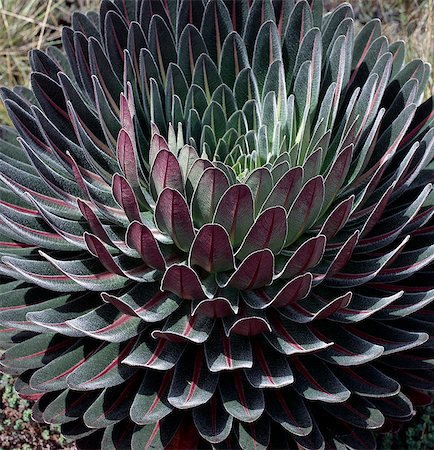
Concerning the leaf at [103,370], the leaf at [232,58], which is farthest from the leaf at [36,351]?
the leaf at [232,58]

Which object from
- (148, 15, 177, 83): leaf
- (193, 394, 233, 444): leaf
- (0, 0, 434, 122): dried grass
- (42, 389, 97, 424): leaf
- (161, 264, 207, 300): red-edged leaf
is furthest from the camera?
(0, 0, 434, 122): dried grass

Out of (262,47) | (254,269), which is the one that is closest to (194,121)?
(262,47)

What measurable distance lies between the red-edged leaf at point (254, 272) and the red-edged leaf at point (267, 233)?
6cm

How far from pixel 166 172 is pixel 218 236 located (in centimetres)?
18

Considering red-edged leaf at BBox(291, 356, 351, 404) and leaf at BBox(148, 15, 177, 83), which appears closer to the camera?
red-edged leaf at BBox(291, 356, 351, 404)

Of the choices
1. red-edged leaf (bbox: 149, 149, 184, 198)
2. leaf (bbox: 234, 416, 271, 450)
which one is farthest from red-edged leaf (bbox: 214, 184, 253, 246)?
leaf (bbox: 234, 416, 271, 450)

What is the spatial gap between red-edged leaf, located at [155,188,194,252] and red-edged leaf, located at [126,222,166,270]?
0.23 feet

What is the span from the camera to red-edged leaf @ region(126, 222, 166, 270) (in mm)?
1346

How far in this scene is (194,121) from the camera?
5.78 feet

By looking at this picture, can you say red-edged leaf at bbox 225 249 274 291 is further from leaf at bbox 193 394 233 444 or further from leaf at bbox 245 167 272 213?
leaf at bbox 193 394 233 444

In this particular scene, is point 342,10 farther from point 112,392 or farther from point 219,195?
point 112,392

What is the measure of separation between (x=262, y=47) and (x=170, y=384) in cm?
90

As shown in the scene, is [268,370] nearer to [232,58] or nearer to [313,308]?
[313,308]

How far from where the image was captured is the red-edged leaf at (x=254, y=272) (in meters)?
1.36
